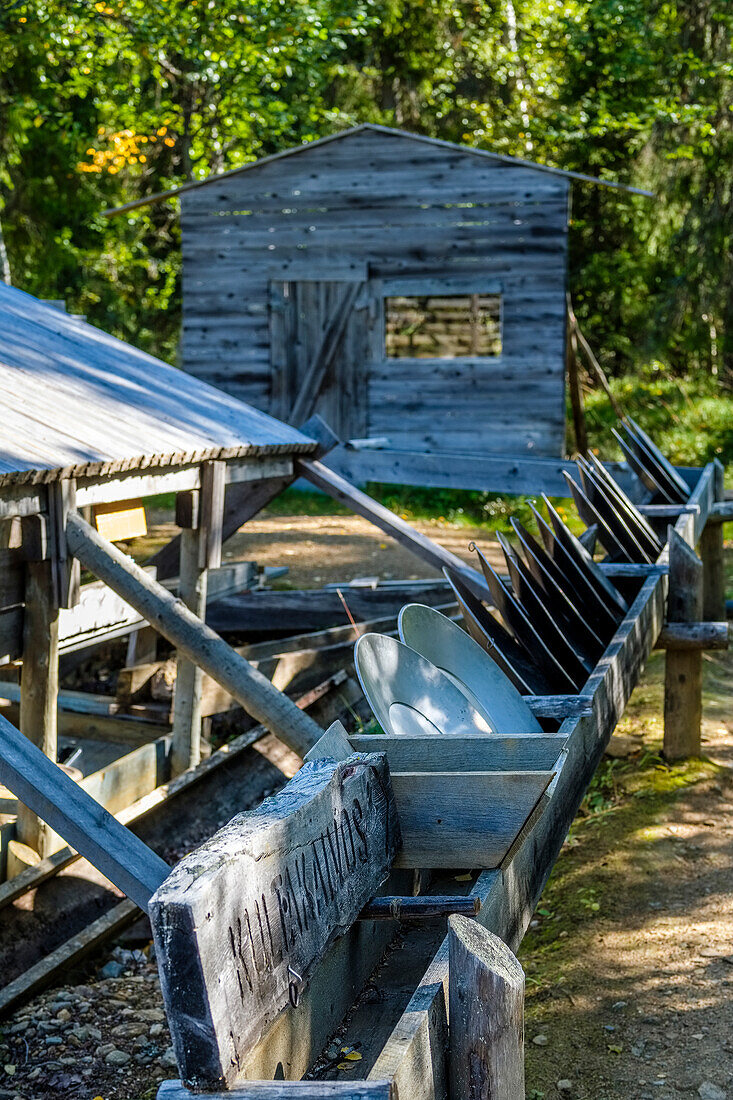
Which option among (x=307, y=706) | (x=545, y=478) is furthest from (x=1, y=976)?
(x=545, y=478)

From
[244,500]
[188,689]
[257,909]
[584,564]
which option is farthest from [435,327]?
[257,909]

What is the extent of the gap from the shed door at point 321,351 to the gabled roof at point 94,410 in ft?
24.6

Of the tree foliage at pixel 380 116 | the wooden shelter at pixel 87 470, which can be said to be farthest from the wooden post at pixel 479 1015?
the tree foliage at pixel 380 116

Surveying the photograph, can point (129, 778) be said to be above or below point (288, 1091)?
below

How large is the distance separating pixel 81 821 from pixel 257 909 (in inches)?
71.5

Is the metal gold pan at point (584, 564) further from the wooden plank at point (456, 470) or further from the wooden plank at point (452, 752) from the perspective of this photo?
the wooden plank at point (456, 470)

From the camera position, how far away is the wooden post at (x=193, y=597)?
5.98 meters

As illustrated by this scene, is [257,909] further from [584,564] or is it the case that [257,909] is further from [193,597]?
[193,597]

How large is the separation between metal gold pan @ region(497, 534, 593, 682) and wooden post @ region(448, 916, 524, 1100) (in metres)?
2.10

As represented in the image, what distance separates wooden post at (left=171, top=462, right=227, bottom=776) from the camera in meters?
5.98

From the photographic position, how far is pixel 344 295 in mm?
14828

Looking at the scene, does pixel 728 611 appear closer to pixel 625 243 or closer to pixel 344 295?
pixel 344 295

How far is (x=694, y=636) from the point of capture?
17.9 feet

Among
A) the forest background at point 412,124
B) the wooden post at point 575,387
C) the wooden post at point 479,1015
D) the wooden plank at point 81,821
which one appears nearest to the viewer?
the wooden post at point 479,1015
